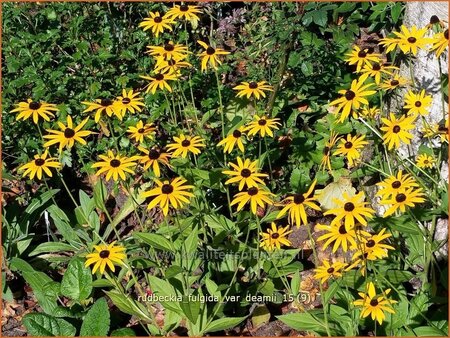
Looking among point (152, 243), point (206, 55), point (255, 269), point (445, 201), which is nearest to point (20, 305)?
point (152, 243)

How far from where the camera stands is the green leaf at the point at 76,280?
3.26 metres

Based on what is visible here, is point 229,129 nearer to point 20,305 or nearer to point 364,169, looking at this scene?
point 364,169

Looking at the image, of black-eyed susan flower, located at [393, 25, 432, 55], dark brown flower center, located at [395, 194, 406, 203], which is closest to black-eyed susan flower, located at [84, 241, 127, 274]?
dark brown flower center, located at [395, 194, 406, 203]

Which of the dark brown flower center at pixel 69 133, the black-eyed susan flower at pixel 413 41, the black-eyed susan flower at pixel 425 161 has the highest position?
the black-eyed susan flower at pixel 413 41

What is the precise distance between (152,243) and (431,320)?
1.20 metres

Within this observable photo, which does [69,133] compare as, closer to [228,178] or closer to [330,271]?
[228,178]

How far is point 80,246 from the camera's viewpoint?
3570 millimetres

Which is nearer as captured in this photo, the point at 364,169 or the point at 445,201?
the point at 445,201

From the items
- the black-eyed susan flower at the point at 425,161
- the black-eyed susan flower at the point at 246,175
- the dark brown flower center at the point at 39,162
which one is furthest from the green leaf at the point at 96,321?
the black-eyed susan flower at the point at 425,161

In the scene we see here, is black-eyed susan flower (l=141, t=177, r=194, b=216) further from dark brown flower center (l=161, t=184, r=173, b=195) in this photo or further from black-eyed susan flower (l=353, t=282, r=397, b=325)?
black-eyed susan flower (l=353, t=282, r=397, b=325)

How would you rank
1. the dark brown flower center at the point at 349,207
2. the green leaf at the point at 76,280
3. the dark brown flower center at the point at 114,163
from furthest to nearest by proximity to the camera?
1. the green leaf at the point at 76,280
2. the dark brown flower center at the point at 114,163
3. the dark brown flower center at the point at 349,207

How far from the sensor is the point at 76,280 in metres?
3.27

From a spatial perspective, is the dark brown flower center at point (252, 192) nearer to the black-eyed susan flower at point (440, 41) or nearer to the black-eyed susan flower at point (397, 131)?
the black-eyed susan flower at point (397, 131)

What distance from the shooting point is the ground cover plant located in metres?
2.95
